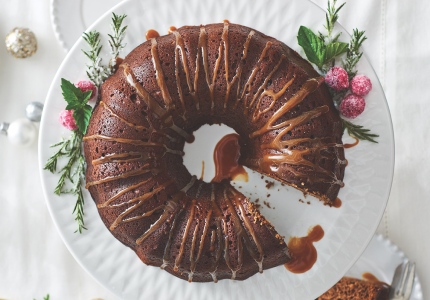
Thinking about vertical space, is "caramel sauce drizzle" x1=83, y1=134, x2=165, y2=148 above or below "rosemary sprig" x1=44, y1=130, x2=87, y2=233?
above

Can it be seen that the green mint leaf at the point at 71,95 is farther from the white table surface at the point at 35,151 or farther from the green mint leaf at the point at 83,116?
the white table surface at the point at 35,151

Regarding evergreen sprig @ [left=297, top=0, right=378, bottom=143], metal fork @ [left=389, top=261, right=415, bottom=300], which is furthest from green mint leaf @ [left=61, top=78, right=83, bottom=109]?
metal fork @ [left=389, top=261, right=415, bottom=300]

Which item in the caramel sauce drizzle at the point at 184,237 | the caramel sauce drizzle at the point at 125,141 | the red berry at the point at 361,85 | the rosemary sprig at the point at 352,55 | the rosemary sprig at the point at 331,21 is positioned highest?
the rosemary sprig at the point at 331,21

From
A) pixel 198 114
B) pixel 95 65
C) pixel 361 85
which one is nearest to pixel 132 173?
pixel 198 114

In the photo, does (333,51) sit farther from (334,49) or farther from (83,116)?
(83,116)

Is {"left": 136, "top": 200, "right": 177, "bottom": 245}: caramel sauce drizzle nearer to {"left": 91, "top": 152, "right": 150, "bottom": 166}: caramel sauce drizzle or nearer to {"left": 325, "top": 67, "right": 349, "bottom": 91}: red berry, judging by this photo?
{"left": 91, "top": 152, "right": 150, "bottom": 166}: caramel sauce drizzle

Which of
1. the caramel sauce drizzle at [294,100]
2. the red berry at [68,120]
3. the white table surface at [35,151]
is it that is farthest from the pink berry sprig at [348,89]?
the red berry at [68,120]
